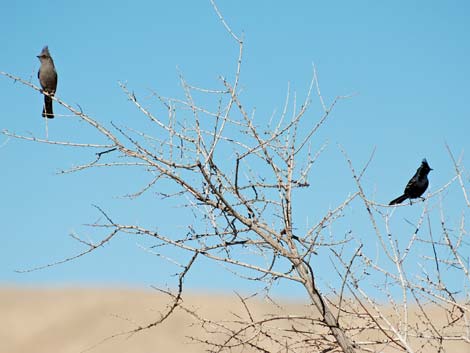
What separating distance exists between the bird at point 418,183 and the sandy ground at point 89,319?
25.8 m

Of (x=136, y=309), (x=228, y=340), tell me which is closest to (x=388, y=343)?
(x=228, y=340)

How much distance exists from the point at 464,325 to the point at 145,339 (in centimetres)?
3349

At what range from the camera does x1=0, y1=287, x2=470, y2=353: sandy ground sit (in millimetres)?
37875

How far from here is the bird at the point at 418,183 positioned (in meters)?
10.0

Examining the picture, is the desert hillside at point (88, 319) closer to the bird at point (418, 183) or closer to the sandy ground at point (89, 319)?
the sandy ground at point (89, 319)

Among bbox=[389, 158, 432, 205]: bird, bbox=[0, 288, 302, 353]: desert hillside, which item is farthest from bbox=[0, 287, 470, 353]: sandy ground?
bbox=[389, 158, 432, 205]: bird

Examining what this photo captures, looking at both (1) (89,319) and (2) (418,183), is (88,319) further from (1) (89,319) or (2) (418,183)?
(2) (418,183)

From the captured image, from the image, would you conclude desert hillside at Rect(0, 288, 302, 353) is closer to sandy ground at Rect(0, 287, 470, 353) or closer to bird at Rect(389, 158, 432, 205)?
sandy ground at Rect(0, 287, 470, 353)

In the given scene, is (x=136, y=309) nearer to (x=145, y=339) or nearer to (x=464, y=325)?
(x=145, y=339)

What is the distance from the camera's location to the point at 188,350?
38344 mm

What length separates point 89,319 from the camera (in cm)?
4159

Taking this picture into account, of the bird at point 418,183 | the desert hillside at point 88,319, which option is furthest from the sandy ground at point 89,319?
the bird at point 418,183

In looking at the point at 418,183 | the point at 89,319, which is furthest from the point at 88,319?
the point at 418,183

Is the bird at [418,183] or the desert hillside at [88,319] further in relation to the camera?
the desert hillside at [88,319]
